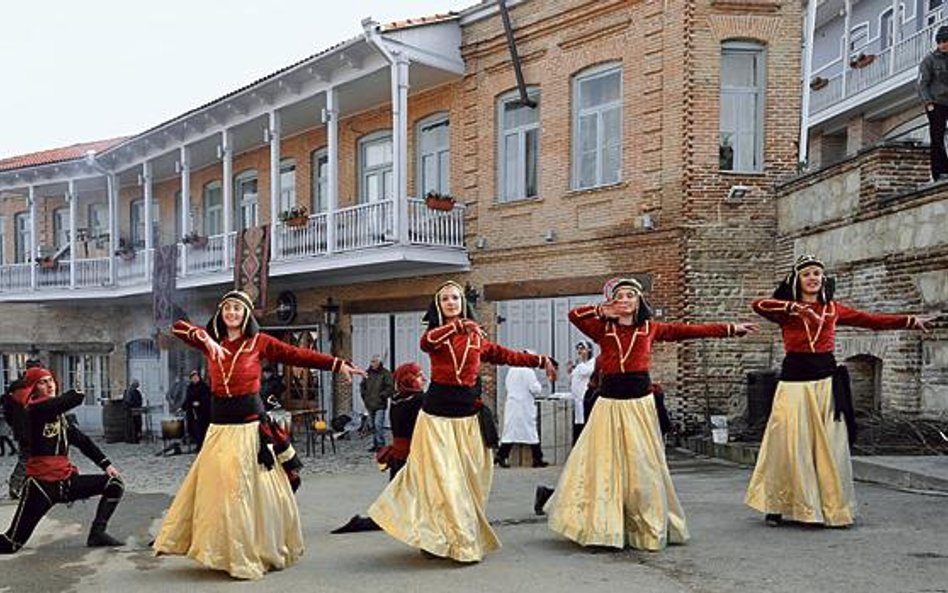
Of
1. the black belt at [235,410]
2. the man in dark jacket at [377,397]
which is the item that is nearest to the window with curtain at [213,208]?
the man in dark jacket at [377,397]

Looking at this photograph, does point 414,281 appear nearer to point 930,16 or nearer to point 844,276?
point 844,276

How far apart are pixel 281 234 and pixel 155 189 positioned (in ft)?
31.3

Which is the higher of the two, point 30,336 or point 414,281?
point 414,281

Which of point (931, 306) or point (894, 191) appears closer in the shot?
point (931, 306)

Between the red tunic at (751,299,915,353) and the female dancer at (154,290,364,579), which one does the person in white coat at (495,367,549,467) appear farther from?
the female dancer at (154,290,364,579)

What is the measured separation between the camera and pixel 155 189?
26.0 m

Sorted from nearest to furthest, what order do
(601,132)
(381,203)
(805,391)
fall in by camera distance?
1. (805,391)
2. (601,132)
3. (381,203)

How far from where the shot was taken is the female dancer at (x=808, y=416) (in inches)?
271

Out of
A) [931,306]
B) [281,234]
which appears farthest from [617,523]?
[281,234]

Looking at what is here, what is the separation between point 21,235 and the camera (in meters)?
29.0

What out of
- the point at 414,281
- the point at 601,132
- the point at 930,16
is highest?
the point at 930,16

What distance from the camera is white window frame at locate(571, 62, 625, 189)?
14.5m

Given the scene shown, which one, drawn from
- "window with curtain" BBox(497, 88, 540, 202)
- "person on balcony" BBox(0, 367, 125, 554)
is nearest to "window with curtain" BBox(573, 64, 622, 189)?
"window with curtain" BBox(497, 88, 540, 202)

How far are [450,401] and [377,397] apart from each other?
29.0 feet
